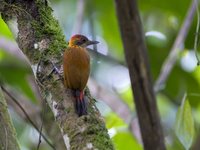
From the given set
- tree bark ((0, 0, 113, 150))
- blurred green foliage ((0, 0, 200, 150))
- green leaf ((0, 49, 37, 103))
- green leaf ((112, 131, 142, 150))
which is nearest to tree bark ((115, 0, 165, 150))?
tree bark ((0, 0, 113, 150))

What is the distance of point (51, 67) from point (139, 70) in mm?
1130

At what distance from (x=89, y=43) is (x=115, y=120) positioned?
83cm

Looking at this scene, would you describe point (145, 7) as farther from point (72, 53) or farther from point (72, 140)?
point (72, 140)

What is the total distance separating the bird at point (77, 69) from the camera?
2.35 metres

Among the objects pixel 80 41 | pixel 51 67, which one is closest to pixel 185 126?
Answer: pixel 51 67

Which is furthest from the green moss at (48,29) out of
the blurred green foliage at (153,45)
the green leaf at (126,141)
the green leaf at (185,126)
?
the blurred green foliage at (153,45)

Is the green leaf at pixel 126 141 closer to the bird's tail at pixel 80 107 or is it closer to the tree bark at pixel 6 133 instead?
the bird's tail at pixel 80 107

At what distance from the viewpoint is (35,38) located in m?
2.64

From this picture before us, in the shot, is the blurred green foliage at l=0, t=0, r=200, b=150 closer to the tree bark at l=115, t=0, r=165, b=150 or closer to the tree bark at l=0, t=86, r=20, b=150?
the tree bark at l=0, t=86, r=20, b=150

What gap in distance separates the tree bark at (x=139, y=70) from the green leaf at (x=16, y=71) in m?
3.13

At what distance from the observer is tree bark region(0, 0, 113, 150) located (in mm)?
2178

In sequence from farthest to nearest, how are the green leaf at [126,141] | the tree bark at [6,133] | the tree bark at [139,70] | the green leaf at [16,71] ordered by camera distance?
the green leaf at [16,71] < the green leaf at [126,141] < the tree bark at [6,133] < the tree bark at [139,70]

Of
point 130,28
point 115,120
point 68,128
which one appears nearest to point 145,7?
point 115,120

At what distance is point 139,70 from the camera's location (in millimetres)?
1514
